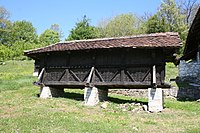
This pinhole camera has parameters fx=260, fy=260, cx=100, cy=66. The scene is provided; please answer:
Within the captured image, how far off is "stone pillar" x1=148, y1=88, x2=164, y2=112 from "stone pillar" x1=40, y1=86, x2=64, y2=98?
6.88 meters

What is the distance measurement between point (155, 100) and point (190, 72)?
10145 millimetres

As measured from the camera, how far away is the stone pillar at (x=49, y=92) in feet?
56.2

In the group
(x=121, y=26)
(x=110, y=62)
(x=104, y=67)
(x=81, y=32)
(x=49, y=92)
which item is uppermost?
(x=121, y=26)

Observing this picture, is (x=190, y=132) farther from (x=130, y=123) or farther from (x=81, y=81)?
(x=81, y=81)

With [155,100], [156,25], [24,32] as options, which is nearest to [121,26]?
[156,25]

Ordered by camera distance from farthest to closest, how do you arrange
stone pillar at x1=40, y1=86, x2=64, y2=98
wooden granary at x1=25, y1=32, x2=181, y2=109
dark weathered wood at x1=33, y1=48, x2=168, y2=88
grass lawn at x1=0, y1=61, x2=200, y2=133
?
stone pillar at x1=40, y1=86, x2=64, y2=98
dark weathered wood at x1=33, y1=48, x2=168, y2=88
wooden granary at x1=25, y1=32, x2=181, y2=109
grass lawn at x1=0, y1=61, x2=200, y2=133

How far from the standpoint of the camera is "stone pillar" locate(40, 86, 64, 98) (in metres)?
17.1

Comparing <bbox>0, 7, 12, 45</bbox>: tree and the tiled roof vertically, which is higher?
<bbox>0, 7, 12, 45</bbox>: tree

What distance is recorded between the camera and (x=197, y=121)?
38.1ft

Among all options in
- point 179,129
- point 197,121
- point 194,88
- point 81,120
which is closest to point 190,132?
point 179,129

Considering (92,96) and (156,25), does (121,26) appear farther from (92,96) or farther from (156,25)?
(92,96)

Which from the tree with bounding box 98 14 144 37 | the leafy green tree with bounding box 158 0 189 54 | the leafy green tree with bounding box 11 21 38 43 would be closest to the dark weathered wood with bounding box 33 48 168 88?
the leafy green tree with bounding box 158 0 189 54

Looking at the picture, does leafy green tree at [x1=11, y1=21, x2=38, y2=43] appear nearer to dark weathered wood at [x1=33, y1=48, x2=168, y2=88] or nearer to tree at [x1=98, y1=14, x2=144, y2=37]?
tree at [x1=98, y1=14, x2=144, y2=37]

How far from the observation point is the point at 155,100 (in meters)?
14.0
